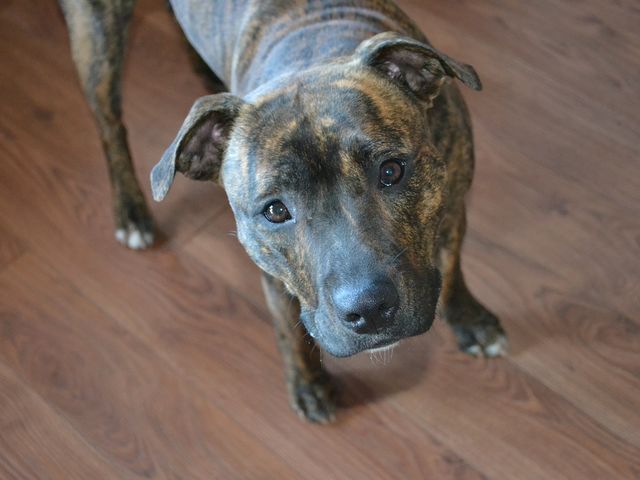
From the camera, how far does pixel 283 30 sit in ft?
8.07

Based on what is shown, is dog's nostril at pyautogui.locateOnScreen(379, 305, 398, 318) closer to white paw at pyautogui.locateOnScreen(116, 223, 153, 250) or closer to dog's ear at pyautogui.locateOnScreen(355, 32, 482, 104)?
dog's ear at pyautogui.locateOnScreen(355, 32, 482, 104)

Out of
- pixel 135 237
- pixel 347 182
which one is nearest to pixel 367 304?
pixel 347 182

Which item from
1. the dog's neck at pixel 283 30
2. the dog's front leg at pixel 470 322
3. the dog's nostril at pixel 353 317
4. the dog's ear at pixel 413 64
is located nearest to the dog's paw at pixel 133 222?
the dog's neck at pixel 283 30

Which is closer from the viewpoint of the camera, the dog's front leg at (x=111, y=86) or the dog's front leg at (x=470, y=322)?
the dog's front leg at (x=470, y=322)

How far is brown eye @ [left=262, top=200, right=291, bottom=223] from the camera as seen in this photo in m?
2.02

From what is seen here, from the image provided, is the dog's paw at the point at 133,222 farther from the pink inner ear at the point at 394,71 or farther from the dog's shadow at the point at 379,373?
the pink inner ear at the point at 394,71

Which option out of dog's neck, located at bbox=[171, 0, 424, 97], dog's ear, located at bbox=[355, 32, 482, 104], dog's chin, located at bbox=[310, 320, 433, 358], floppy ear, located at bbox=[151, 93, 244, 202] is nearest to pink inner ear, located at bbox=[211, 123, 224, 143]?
floppy ear, located at bbox=[151, 93, 244, 202]

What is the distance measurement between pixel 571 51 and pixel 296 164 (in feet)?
5.65

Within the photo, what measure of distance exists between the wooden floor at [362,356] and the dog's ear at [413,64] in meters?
0.80

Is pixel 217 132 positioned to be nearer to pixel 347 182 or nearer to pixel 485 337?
pixel 347 182

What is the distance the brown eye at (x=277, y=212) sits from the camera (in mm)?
2020

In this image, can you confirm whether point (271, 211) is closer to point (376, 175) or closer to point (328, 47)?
point (376, 175)

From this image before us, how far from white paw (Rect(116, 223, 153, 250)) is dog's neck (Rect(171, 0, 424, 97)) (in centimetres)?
61

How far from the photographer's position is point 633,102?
10.1 ft
